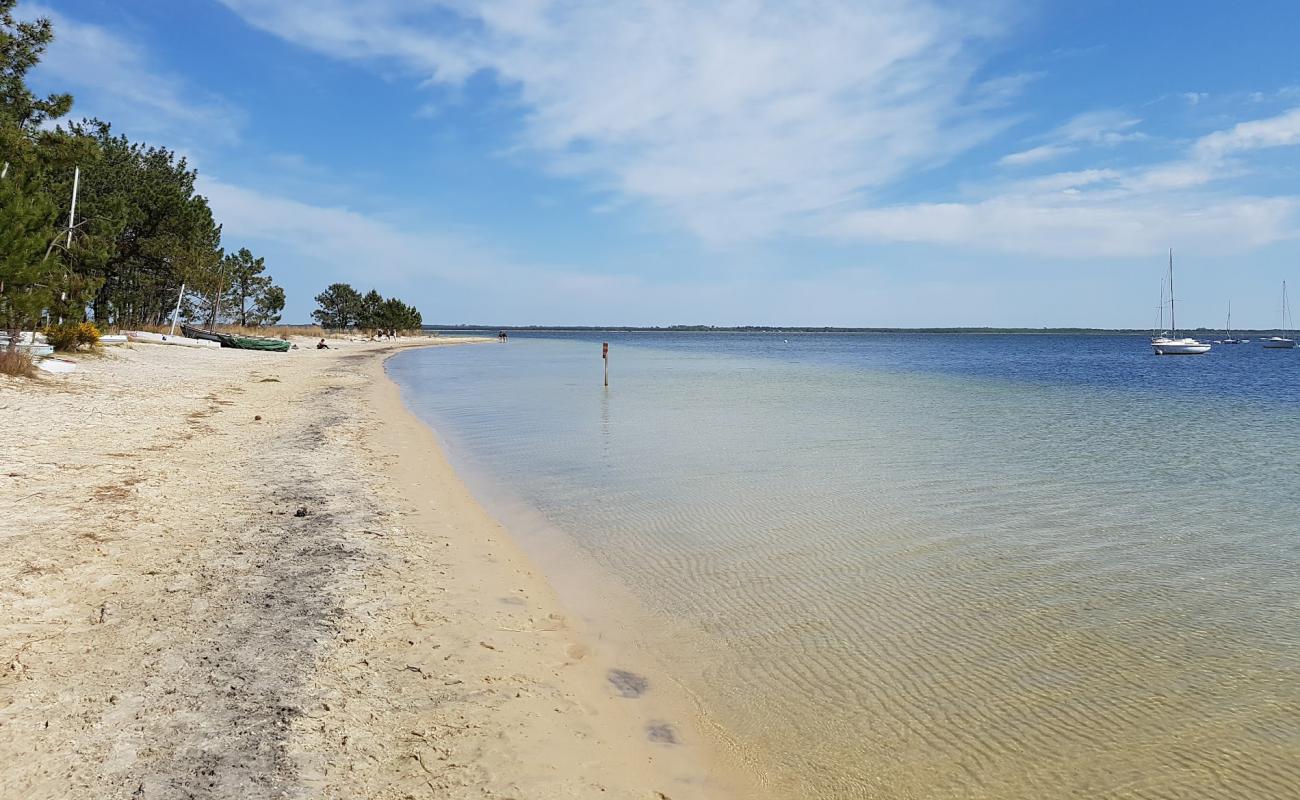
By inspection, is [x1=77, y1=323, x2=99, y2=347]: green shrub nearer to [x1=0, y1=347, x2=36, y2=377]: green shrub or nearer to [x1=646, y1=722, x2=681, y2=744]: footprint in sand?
[x1=0, y1=347, x2=36, y2=377]: green shrub

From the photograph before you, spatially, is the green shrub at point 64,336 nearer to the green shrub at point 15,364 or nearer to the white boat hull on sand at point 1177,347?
the green shrub at point 15,364

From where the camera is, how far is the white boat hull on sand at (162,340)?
41.2 meters

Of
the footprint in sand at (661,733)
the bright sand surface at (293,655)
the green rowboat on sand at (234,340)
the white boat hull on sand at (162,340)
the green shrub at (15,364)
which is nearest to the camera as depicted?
the bright sand surface at (293,655)

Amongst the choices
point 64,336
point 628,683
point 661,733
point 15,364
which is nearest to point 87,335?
point 64,336

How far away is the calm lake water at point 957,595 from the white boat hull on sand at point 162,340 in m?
34.9

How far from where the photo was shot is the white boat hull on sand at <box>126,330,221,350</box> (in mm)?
41250

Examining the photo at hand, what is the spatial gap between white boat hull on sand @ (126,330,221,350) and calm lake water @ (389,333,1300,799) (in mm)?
34931

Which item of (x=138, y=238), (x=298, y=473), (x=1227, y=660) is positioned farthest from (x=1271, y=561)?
(x=138, y=238)

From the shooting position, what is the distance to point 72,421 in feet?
43.5

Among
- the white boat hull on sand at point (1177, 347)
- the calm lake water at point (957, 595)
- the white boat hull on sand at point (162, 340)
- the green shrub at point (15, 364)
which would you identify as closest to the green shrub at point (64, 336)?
the green shrub at point (15, 364)

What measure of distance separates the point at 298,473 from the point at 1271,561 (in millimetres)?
12517

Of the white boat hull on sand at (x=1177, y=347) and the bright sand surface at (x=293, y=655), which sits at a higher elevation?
the white boat hull on sand at (x=1177, y=347)

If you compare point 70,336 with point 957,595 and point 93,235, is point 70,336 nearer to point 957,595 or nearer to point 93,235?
point 93,235

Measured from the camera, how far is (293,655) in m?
4.79
